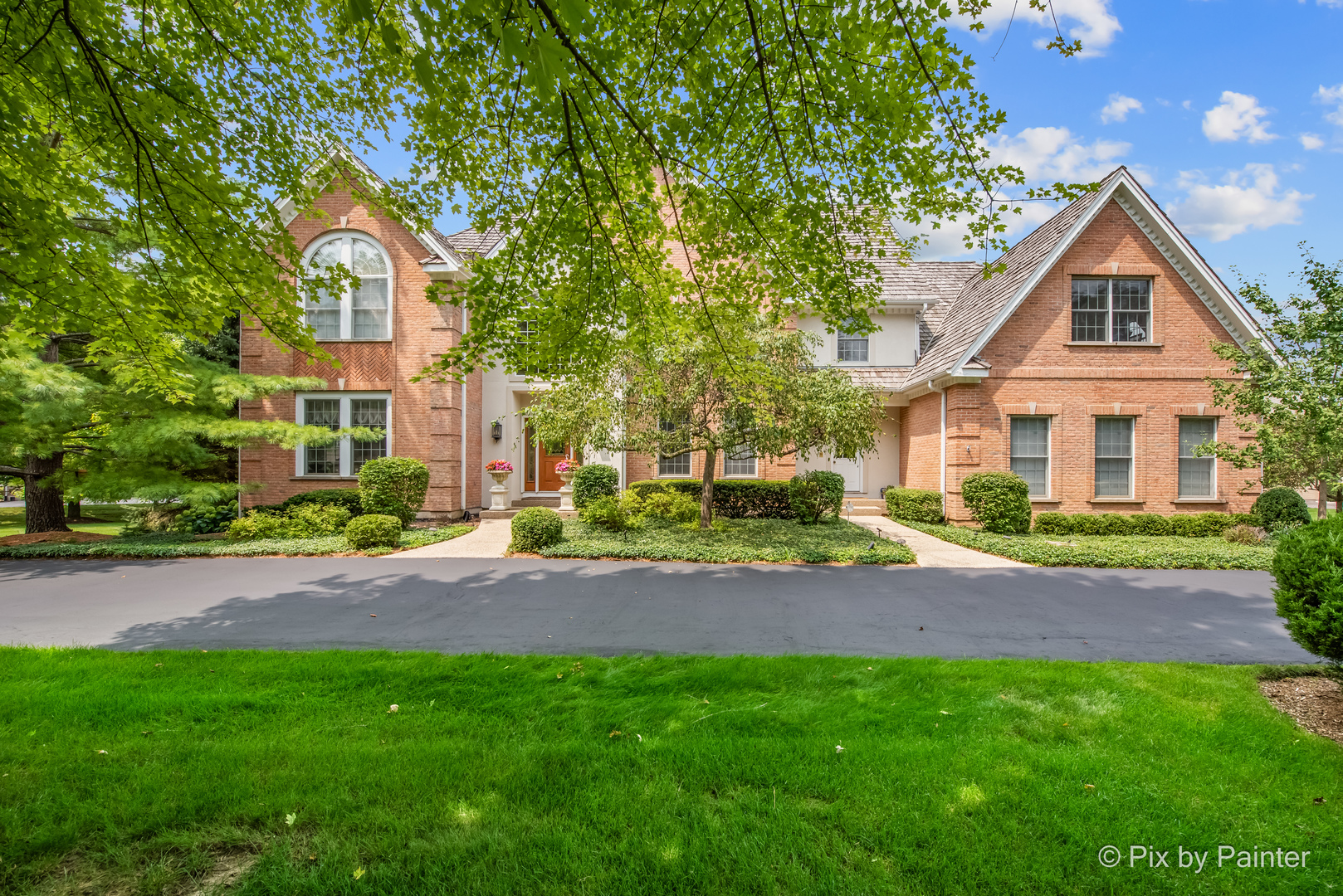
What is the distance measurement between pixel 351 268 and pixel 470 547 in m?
8.84

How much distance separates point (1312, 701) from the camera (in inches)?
166

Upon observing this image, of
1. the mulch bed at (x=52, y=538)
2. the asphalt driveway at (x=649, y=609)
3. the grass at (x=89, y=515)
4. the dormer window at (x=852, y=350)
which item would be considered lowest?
the grass at (x=89, y=515)

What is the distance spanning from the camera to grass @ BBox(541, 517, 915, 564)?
10234 mm

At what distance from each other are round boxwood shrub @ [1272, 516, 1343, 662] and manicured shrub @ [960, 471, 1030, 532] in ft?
28.9

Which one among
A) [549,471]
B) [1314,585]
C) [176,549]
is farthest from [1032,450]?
[176,549]

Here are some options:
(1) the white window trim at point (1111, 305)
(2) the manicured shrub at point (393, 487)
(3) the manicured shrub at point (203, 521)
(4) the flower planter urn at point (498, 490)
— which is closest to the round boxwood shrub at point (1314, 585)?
(1) the white window trim at point (1111, 305)

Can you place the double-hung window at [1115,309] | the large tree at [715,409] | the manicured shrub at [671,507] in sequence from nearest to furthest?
the large tree at [715,409] → the manicured shrub at [671,507] → the double-hung window at [1115,309]

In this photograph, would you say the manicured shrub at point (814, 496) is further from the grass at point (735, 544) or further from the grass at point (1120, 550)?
the grass at point (1120, 550)

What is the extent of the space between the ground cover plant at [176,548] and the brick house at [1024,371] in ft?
11.4

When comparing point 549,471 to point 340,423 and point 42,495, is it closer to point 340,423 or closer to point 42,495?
point 340,423

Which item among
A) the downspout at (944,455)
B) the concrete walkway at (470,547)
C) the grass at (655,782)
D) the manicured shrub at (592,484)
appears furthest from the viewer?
the manicured shrub at (592,484)

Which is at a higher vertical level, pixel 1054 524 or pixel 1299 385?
pixel 1299 385

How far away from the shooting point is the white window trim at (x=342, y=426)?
49.5 feet

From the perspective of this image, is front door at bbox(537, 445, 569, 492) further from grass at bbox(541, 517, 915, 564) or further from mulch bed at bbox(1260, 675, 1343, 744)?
mulch bed at bbox(1260, 675, 1343, 744)
